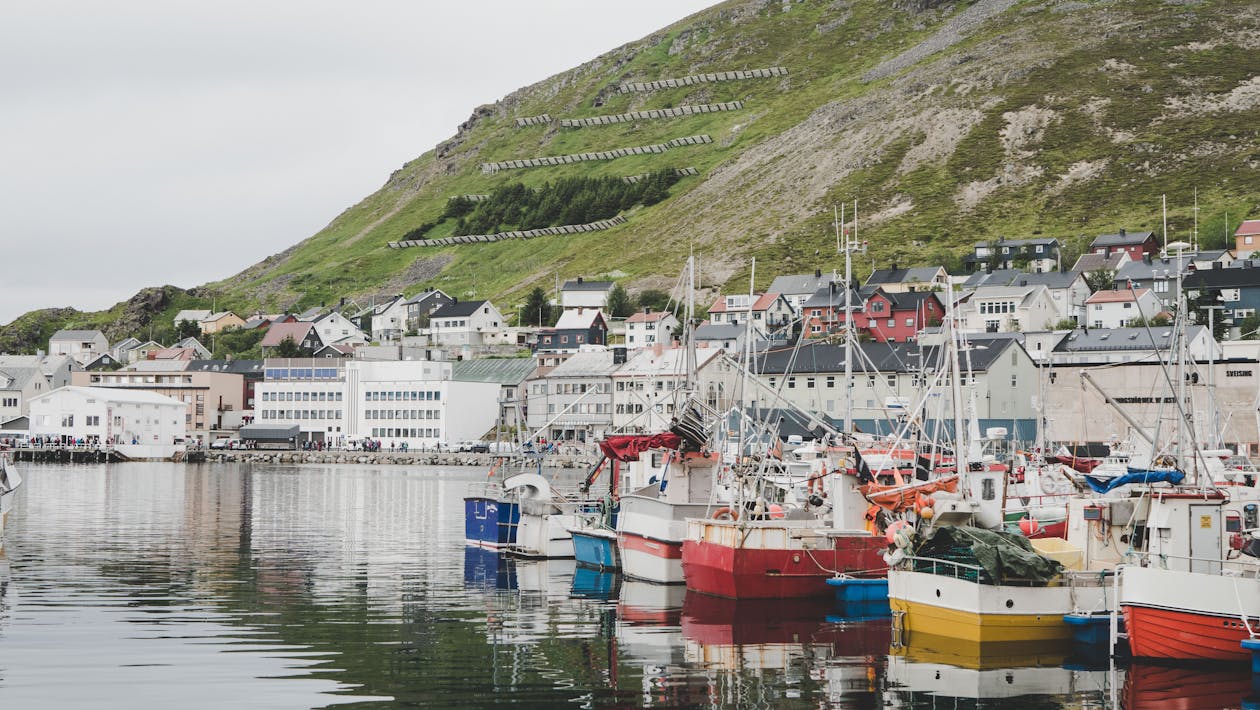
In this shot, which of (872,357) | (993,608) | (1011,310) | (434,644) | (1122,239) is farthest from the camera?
(1122,239)

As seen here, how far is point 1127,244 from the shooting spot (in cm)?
18538

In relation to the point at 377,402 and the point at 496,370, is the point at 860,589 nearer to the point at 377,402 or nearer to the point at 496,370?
the point at 377,402

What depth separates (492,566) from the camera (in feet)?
179

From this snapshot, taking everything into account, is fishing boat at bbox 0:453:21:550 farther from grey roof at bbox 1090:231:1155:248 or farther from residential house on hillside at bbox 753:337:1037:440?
grey roof at bbox 1090:231:1155:248

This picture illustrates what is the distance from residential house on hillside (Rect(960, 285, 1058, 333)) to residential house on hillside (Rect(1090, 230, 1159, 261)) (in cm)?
2365

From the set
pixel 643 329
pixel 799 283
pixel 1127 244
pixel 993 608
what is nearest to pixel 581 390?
pixel 643 329

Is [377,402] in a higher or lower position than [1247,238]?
lower

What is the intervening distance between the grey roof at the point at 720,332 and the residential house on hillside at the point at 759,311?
139 cm

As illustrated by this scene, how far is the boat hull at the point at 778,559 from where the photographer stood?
41938 mm

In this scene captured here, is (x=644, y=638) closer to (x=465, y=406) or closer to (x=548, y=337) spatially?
(x=465, y=406)

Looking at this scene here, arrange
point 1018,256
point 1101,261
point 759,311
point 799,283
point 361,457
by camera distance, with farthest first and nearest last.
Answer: point 1018,256 < point 799,283 < point 759,311 < point 1101,261 < point 361,457

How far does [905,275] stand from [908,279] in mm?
1966

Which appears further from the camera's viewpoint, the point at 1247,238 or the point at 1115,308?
the point at 1247,238

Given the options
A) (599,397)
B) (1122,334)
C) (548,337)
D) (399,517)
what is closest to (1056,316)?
(1122,334)
